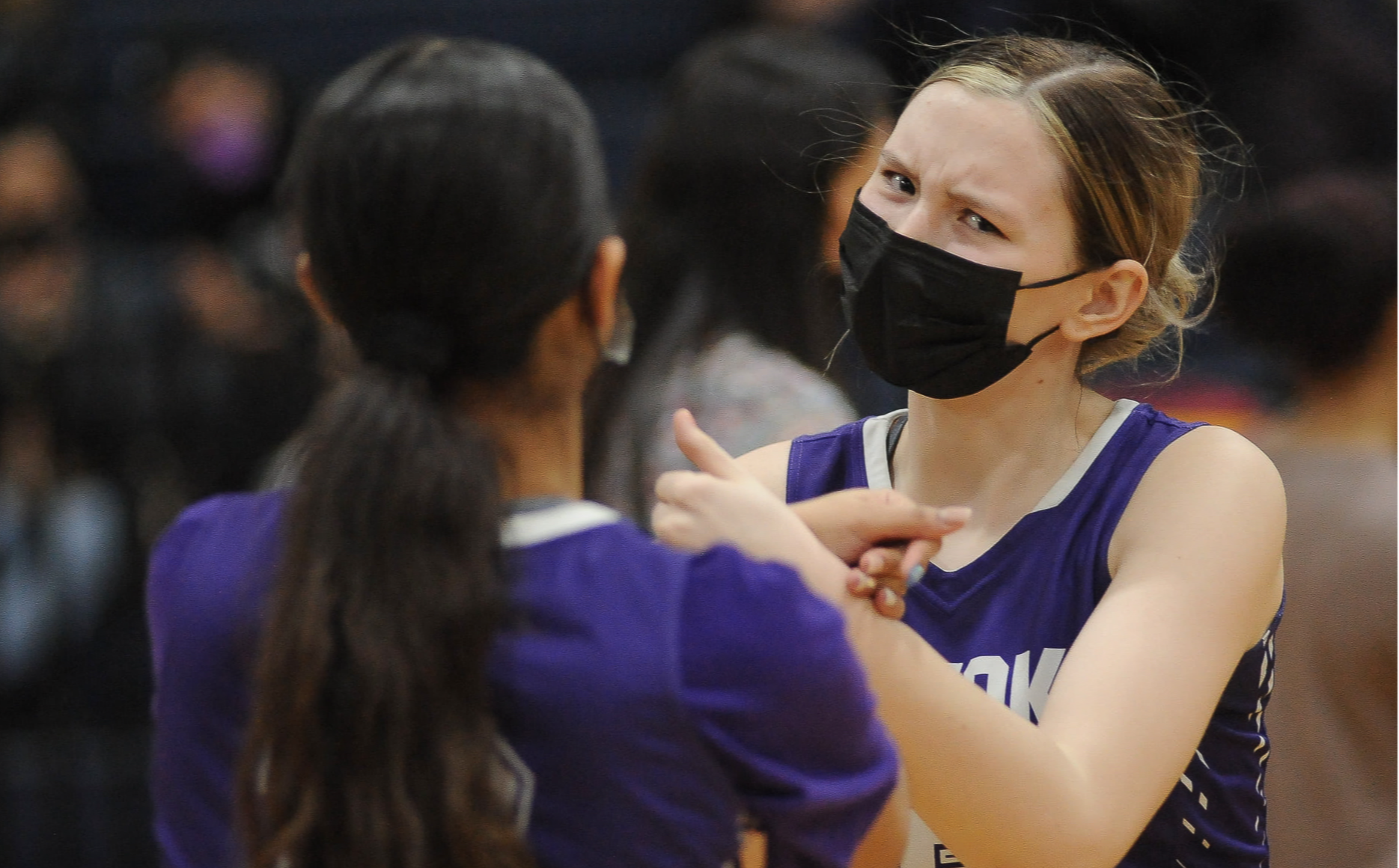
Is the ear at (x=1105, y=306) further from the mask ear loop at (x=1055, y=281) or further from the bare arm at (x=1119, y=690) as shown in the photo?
the bare arm at (x=1119, y=690)

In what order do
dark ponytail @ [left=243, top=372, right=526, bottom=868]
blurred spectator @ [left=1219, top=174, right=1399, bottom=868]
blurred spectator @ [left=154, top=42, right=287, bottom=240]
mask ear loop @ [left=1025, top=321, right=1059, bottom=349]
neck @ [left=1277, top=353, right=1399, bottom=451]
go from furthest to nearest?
blurred spectator @ [left=154, top=42, right=287, bottom=240] → neck @ [left=1277, top=353, right=1399, bottom=451] → blurred spectator @ [left=1219, top=174, right=1399, bottom=868] → mask ear loop @ [left=1025, top=321, right=1059, bottom=349] → dark ponytail @ [left=243, top=372, right=526, bottom=868]

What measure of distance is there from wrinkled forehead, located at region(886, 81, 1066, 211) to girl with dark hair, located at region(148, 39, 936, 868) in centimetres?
50

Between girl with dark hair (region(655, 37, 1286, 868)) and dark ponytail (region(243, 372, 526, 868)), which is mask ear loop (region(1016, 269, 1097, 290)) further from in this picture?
dark ponytail (region(243, 372, 526, 868))

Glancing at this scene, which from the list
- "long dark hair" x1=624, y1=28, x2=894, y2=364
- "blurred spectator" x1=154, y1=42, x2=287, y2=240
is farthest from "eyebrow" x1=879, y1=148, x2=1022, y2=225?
"blurred spectator" x1=154, y1=42, x2=287, y2=240

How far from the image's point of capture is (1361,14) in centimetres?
382

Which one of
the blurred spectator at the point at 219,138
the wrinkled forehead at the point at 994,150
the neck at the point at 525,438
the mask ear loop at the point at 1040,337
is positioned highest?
the wrinkled forehead at the point at 994,150

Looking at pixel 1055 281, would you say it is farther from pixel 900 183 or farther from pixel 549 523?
pixel 549 523

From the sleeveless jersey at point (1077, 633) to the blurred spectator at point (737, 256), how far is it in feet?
2.14

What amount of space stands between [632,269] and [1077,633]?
45.0 inches

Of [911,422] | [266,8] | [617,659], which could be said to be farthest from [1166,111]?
[266,8]

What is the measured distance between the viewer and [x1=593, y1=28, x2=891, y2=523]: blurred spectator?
218 cm

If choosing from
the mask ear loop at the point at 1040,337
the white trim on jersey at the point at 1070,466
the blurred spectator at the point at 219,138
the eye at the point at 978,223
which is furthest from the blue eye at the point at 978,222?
the blurred spectator at the point at 219,138

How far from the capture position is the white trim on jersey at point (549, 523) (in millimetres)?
1098

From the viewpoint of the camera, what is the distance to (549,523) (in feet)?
3.64
